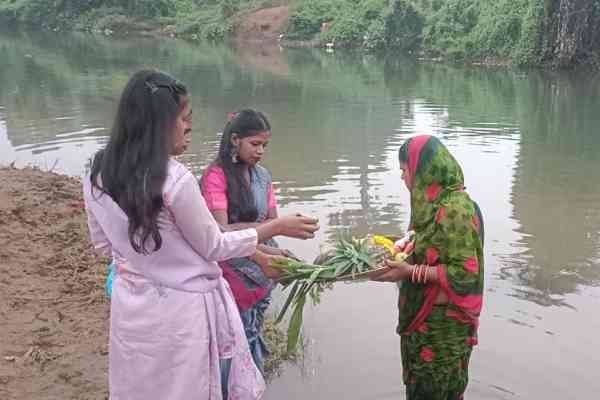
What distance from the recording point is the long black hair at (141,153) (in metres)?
2.11

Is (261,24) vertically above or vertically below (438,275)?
above

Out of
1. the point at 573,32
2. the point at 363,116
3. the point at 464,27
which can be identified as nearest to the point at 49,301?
the point at 363,116

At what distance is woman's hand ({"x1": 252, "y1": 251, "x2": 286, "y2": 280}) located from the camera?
2990 millimetres

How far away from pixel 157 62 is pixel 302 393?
Answer: 23.3 meters

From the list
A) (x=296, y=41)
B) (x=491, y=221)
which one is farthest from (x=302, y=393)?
(x=296, y=41)

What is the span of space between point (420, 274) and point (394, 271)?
0.10m

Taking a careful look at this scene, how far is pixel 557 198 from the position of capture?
849 cm

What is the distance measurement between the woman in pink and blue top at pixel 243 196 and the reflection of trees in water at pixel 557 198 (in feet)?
10.7

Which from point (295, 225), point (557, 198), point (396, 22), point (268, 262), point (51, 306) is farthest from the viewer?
point (396, 22)

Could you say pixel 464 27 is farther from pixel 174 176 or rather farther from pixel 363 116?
pixel 174 176

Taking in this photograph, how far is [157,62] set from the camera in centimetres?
2606

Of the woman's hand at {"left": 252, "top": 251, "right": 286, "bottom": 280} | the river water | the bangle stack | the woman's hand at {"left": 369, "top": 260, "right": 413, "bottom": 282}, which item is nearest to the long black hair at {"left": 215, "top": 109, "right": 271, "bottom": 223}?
the woman's hand at {"left": 252, "top": 251, "right": 286, "bottom": 280}

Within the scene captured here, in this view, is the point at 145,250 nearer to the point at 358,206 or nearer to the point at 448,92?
the point at 358,206

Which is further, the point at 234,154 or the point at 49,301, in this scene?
the point at 49,301
